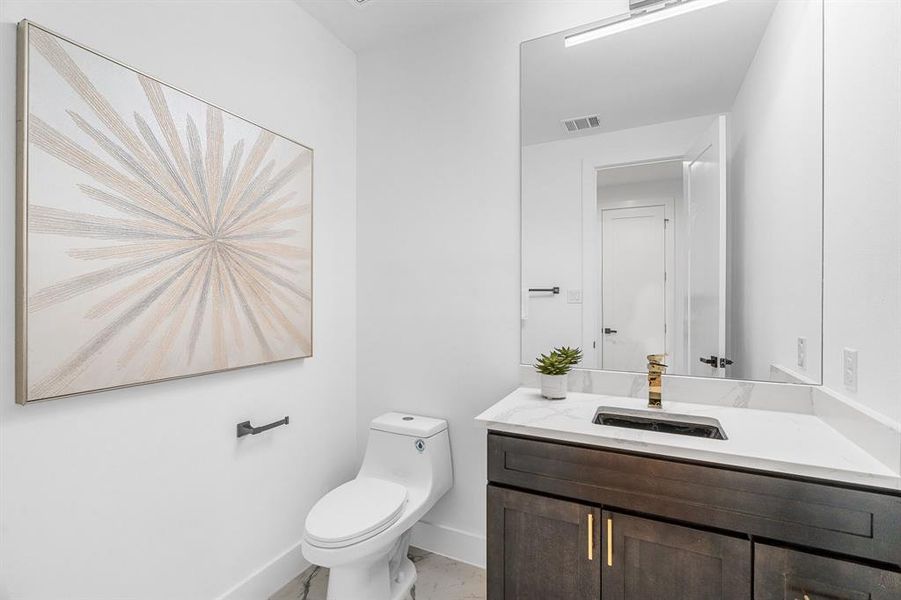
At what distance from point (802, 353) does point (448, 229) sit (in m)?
1.46

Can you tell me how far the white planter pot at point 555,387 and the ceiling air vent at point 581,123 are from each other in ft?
3.47

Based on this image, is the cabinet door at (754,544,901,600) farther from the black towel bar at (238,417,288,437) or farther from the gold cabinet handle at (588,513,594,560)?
the black towel bar at (238,417,288,437)

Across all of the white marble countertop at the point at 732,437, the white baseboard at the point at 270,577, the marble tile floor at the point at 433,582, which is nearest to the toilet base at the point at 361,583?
the marble tile floor at the point at 433,582

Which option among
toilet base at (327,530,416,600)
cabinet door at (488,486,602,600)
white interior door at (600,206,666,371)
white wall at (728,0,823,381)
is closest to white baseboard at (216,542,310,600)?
toilet base at (327,530,416,600)

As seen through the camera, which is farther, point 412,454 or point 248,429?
point 412,454

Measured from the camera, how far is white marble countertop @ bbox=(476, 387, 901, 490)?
1009 millimetres

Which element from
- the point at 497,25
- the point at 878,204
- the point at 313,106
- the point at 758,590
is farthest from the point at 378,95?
the point at 758,590

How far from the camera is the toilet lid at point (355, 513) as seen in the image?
1.49 meters

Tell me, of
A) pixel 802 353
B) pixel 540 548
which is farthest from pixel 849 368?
pixel 540 548

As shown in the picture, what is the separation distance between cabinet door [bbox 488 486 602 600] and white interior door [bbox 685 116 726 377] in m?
0.78

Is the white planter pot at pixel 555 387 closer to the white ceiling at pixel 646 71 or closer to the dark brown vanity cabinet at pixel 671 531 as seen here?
the dark brown vanity cabinet at pixel 671 531

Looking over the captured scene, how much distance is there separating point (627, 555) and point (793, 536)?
40 cm

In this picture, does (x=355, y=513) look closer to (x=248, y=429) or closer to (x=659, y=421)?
(x=248, y=429)

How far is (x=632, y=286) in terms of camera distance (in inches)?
68.9
